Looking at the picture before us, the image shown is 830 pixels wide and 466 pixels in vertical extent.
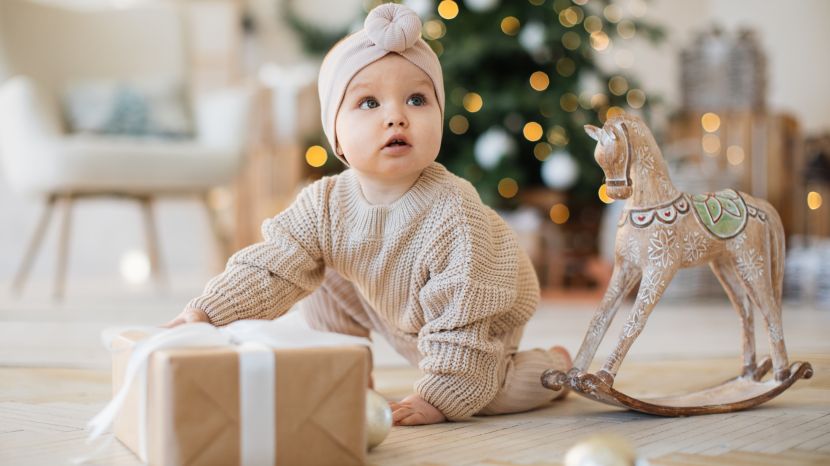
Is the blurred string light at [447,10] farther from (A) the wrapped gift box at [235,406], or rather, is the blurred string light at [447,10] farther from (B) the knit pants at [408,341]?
(A) the wrapped gift box at [235,406]

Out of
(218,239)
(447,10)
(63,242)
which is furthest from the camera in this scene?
(218,239)

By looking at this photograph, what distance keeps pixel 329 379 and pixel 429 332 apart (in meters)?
0.26

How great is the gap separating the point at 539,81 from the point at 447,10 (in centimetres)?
39

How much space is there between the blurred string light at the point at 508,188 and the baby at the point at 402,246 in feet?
6.40

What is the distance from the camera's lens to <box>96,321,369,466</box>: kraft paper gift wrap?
0.69m

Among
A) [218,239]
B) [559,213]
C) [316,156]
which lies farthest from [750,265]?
[316,156]

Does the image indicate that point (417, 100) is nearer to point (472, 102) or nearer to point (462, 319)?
point (462, 319)

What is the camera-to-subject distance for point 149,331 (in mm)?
811

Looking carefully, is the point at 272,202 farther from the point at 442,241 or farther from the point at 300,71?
the point at 442,241

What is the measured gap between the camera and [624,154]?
98 cm

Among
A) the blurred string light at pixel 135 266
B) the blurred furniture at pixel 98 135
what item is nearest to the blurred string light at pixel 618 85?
the blurred furniture at pixel 98 135

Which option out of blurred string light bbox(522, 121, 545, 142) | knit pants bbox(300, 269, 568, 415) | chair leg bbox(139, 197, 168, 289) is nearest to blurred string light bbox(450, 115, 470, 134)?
blurred string light bbox(522, 121, 545, 142)

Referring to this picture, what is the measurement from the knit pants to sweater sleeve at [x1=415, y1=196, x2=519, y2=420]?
38mm

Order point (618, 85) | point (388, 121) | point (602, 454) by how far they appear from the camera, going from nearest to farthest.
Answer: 1. point (602, 454)
2. point (388, 121)
3. point (618, 85)
